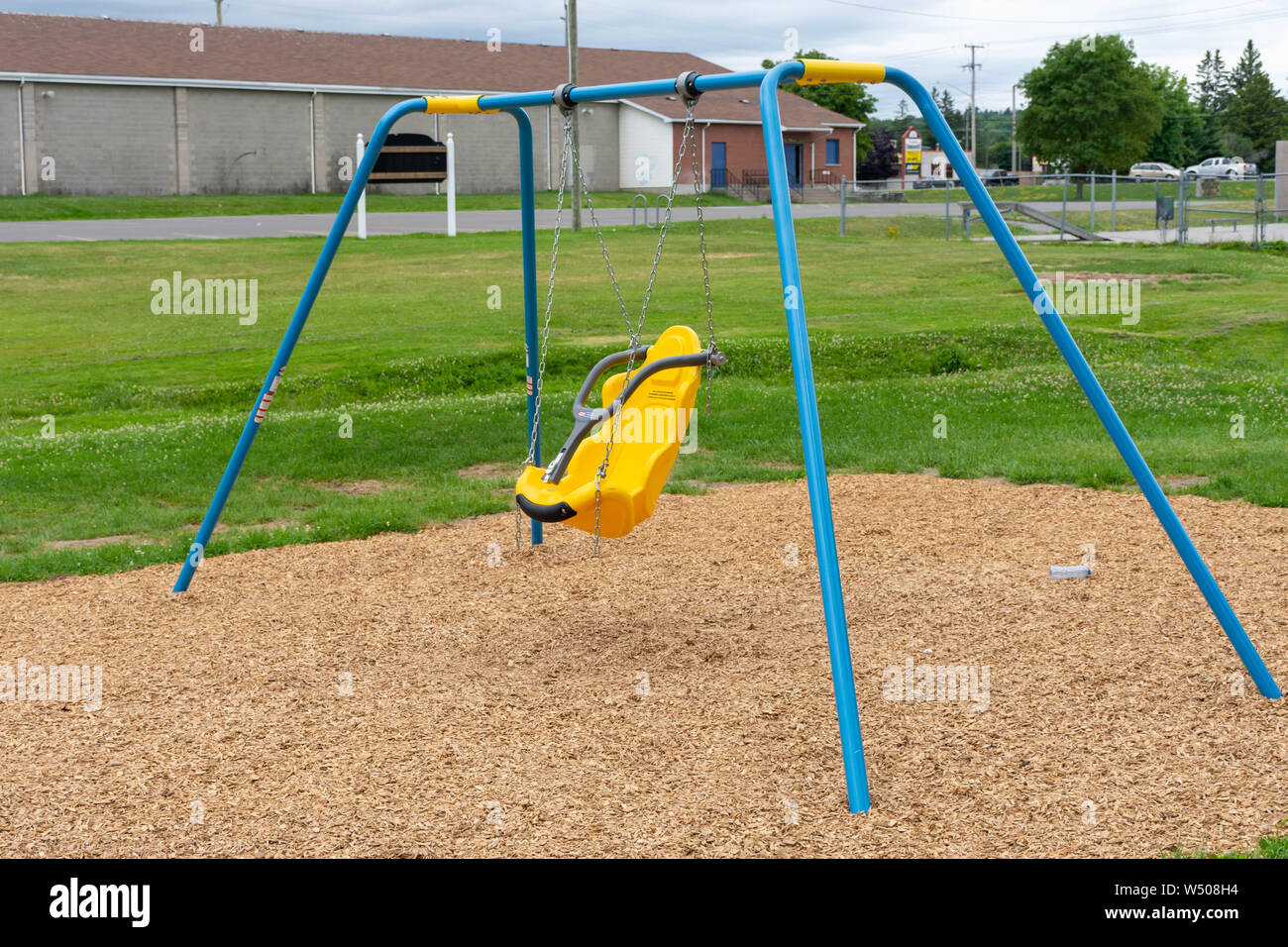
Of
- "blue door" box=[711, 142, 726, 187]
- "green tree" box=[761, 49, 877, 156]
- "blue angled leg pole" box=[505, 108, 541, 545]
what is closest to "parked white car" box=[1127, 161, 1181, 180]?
"green tree" box=[761, 49, 877, 156]

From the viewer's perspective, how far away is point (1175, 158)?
71.1 meters

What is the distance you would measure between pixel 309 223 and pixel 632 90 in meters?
28.5

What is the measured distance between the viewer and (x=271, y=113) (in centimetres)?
4353

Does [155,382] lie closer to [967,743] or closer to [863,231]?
[967,743]

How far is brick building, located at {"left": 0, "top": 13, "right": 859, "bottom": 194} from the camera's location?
130 ft

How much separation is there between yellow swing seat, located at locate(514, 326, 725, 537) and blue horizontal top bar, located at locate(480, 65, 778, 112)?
1.15 m

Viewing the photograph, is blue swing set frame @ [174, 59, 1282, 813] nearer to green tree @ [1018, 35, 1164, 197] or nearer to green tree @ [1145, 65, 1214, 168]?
green tree @ [1018, 35, 1164, 197]

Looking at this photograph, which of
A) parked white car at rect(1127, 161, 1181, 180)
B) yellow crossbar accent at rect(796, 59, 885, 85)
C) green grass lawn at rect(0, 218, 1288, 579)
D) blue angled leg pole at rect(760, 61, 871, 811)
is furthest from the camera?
parked white car at rect(1127, 161, 1181, 180)

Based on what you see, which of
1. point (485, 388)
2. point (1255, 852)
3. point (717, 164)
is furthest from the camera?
point (717, 164)

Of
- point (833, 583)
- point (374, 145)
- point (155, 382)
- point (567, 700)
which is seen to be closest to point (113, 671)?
point (567, 700)

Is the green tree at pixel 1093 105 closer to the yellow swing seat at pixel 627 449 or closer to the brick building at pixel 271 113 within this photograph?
the brick building at pixel 271 113

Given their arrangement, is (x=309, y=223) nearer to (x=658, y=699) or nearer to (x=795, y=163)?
(x=795, y=163)

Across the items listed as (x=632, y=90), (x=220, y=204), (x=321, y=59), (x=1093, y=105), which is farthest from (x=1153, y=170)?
(x=632, y=90)

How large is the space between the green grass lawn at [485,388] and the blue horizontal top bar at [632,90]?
9.80 ft
